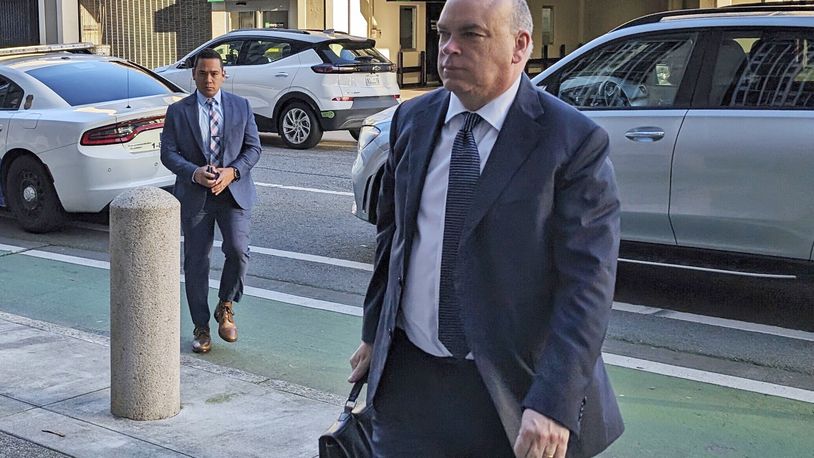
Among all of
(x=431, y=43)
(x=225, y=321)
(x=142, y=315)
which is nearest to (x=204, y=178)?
(x=225, y=321)

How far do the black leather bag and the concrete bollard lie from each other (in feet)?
7.43

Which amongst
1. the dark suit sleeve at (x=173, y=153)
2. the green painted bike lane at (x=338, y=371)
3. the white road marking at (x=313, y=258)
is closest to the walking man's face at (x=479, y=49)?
the green painted bike lane at (x=338, y=371)

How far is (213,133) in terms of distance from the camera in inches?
262

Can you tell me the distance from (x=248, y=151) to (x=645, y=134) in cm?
255

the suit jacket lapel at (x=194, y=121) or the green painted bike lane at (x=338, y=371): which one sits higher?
the suit jacket lapel at (x=194, y=121)

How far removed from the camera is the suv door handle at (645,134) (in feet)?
24.1

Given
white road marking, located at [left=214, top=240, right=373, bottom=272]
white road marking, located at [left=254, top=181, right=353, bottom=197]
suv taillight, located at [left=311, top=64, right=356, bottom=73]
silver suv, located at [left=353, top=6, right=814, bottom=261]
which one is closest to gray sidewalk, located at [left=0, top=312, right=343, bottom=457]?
white road marking, located at [left=214, top=240, right=373, bottom=272]

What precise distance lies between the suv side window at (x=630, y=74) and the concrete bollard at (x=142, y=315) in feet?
11.8

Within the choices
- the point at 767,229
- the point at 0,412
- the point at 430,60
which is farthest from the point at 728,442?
the point at 430,60

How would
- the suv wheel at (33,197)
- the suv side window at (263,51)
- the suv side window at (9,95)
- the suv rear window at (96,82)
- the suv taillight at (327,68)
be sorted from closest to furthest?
the suv wheel at (33,197), the suv rear window at (96,82), the suv side window at (9,95), the suv taillight at (327,68), the suv side window at (263,51)

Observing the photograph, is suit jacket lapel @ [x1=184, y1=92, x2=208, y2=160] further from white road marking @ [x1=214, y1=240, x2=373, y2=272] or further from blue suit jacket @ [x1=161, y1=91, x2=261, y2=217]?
white road marking @ [x1=214, y1=240, x2=373, y2=272]

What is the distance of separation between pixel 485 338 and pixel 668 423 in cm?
299

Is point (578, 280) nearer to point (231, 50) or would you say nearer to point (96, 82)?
point (96, 82)

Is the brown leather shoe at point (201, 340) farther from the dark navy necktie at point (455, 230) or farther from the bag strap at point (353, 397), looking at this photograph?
the dark navy necktie at point (455, 230)
